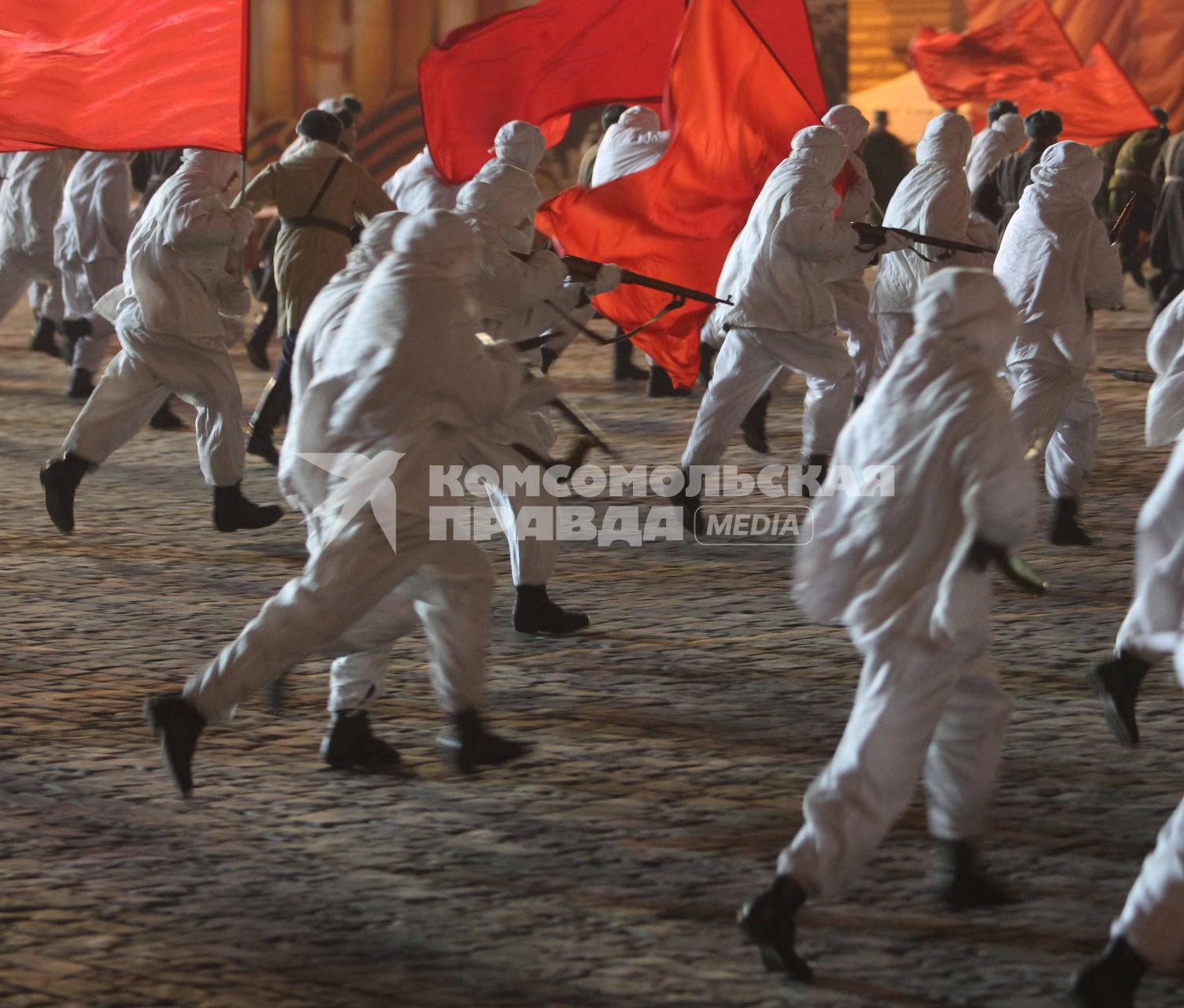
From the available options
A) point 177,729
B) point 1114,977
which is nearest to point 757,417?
point 177,729

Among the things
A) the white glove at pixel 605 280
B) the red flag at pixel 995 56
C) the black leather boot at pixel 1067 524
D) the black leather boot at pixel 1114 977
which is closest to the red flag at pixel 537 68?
the white glove at pixel 605 280

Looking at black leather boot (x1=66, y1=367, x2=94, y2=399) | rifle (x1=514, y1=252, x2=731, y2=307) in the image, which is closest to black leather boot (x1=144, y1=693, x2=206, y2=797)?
rifle (x1=514, y1=252, x2=731, y2=307)

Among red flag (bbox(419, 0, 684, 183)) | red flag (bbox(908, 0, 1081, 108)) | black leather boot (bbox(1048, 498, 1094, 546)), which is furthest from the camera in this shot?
red flag (bbox(908, 0, 1081, 108))

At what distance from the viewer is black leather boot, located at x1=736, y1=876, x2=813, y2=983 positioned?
13.8 feet

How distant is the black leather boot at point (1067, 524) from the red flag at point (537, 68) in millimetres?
3405

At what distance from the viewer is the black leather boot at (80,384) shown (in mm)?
12992

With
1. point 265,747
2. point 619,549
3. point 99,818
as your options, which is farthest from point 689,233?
point 99,818

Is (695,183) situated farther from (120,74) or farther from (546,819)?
(546,819)

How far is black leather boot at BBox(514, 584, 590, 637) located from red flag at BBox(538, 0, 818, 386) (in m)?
3.02

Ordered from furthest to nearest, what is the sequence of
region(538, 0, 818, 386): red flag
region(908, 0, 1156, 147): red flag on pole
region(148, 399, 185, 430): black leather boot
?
region(908, 0, 1156, 147): red flag on pole → region(148, 399, 185, 430): black leather boot → region(538, 0, 818, 386): red flag

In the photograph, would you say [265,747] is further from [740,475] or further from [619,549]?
[740,475]

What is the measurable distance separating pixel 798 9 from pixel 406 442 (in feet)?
19.8

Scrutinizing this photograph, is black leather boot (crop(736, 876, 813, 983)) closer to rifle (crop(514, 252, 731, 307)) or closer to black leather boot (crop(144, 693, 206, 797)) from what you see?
black leather boot (crop(144, 693, 206, 797))

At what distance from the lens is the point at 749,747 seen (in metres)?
5.91
